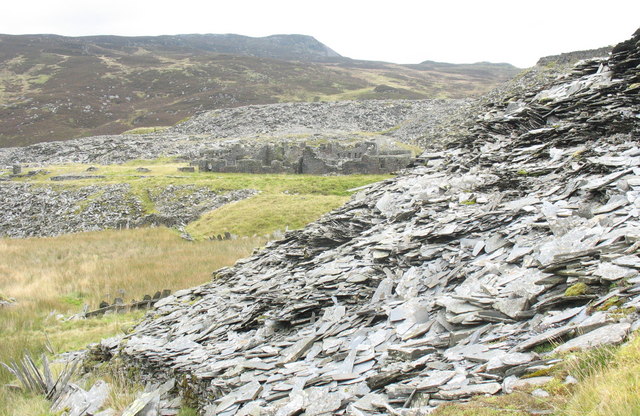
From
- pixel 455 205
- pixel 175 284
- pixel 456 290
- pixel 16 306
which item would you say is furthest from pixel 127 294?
pixel 456 290

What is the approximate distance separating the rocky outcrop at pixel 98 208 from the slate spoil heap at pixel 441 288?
73.5 ft

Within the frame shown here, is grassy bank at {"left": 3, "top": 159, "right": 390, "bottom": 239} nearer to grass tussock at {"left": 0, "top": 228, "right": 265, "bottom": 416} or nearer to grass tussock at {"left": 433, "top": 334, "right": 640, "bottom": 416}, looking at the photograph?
grass tussock at {"left": 0, "top": 228, "right": 265, "bottom": 416}

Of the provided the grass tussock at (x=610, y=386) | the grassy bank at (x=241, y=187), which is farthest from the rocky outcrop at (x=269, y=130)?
the grass tussock at (x=610, y=386)

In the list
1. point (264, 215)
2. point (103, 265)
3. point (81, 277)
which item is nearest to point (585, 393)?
point (81, 277)

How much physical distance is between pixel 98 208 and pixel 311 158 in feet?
66.2

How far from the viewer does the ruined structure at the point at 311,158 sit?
42094 millimetres

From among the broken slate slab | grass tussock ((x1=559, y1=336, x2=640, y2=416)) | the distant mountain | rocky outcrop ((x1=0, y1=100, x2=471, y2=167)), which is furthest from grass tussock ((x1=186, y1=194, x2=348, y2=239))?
the distant mountain

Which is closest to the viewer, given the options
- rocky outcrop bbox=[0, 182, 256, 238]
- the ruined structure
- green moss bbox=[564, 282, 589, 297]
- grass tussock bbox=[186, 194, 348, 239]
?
green moss bbox=[564, 282, 589, 297]

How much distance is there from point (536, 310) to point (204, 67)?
446 ft

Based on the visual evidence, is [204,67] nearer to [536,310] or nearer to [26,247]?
[26,247]

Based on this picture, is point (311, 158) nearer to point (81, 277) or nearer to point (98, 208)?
point (98, 208)

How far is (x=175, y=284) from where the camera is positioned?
1838cm

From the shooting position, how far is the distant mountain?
87.5m

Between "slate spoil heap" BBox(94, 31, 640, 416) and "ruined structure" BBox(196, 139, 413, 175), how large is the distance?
26.4m
